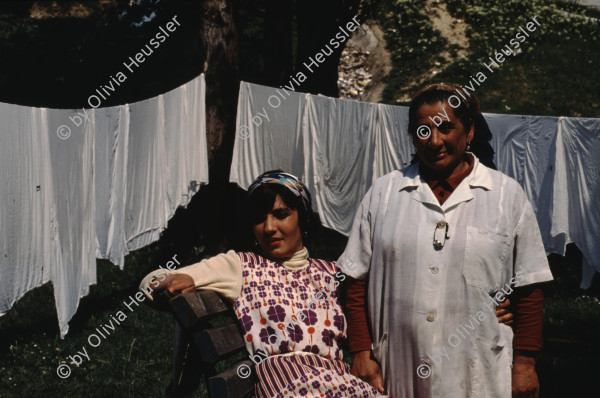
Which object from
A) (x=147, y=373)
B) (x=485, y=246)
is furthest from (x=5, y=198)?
(x=485, y=246)

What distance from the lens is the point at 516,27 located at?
15516 millimetres

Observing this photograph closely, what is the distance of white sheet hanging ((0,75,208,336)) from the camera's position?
13.4ft

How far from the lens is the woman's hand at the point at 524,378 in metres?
1.92

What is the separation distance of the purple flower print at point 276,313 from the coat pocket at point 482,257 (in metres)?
0.61

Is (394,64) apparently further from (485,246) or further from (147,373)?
(485,246)

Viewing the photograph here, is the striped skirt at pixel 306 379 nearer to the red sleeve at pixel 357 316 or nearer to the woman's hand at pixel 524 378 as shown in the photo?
the red sleeve at pixel 357 316

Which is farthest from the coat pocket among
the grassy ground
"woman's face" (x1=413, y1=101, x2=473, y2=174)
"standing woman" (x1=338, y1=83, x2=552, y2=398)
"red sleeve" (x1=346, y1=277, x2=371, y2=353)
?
the grassy ground

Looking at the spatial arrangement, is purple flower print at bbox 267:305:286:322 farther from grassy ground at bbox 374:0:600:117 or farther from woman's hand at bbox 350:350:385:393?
grassy ground at bbox 374:0:600:117

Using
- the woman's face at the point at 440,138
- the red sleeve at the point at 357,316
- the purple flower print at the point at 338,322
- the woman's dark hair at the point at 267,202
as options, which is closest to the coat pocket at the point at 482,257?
the woman's face at the point at 440,138

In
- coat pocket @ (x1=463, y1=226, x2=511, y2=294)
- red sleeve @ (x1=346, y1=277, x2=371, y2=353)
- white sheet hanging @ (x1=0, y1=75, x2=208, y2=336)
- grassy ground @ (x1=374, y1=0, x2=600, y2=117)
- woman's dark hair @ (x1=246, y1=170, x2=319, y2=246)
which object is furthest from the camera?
grassy ground @ (x1=374, y1=0, x2=600, y2=117)

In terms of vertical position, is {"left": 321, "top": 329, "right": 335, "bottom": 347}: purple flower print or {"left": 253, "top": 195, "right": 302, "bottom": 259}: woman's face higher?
{"left": 253, "top": 195, "right": 302, "bottom": 259}: woman's face

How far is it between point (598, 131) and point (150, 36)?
14.0 metres

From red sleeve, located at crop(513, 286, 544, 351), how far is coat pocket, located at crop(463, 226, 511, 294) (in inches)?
5.1

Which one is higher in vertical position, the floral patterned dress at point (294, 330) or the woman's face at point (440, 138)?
the woman's face at point (440, 138)
